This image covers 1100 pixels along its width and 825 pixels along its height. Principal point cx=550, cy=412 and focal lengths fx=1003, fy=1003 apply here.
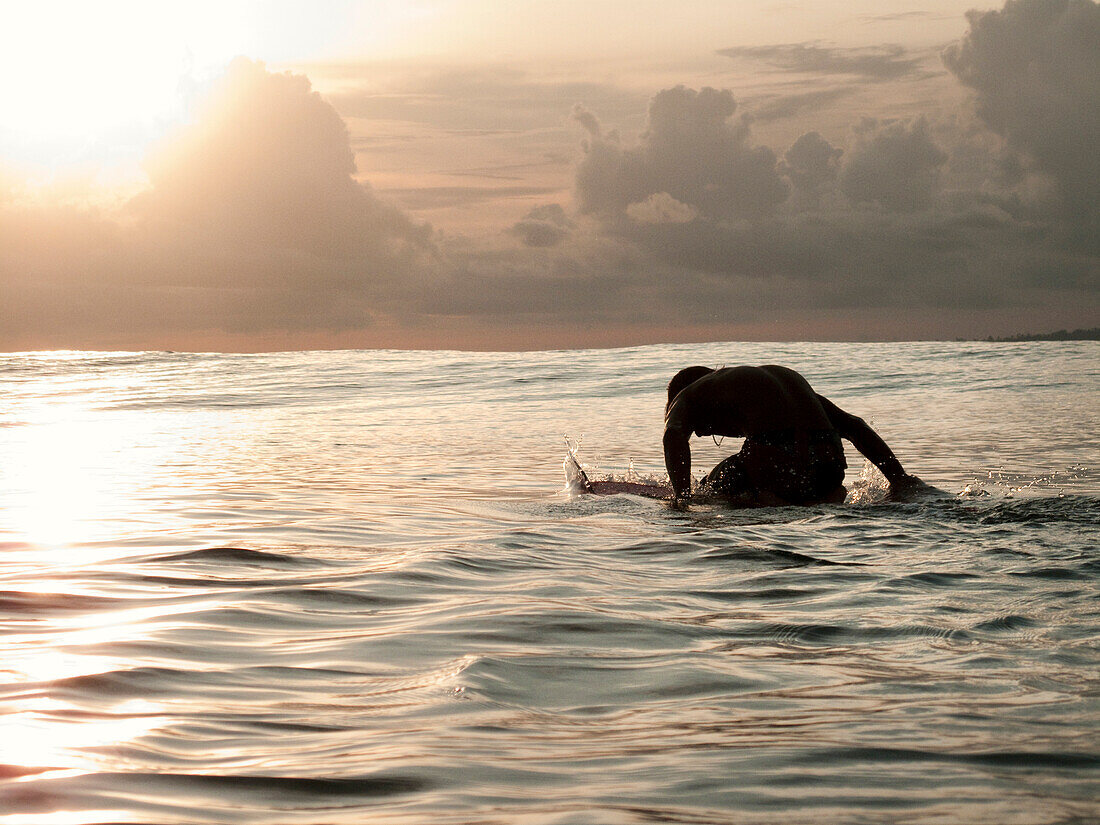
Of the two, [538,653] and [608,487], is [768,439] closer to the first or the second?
[608,487]

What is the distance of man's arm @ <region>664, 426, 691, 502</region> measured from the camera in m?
7.36

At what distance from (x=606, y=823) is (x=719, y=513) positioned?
5.25 m

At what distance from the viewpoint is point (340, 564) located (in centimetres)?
511

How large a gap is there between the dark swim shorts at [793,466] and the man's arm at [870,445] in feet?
0.79

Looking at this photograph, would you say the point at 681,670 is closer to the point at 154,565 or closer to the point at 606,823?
the point at 606,823

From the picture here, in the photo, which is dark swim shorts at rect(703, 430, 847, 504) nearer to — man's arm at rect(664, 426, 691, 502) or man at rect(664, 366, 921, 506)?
man at rect(664, 366, 921, 506)

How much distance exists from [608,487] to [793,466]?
1.58 m

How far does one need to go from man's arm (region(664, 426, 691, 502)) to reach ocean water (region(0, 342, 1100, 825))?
0.66 ft

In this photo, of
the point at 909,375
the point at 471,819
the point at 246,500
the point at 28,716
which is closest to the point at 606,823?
the point at 471,819

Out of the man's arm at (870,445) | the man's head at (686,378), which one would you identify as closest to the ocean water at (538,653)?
the man's arm at (870,445)

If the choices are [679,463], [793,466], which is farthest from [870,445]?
[679,463]

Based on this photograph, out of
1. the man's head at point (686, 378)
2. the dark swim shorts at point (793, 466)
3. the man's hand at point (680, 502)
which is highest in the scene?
the man's head at point (686, 378)

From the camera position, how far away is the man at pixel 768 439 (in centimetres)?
728

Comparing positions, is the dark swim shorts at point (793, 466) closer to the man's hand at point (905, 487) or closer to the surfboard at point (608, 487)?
the man's hand at point (905, 487)
